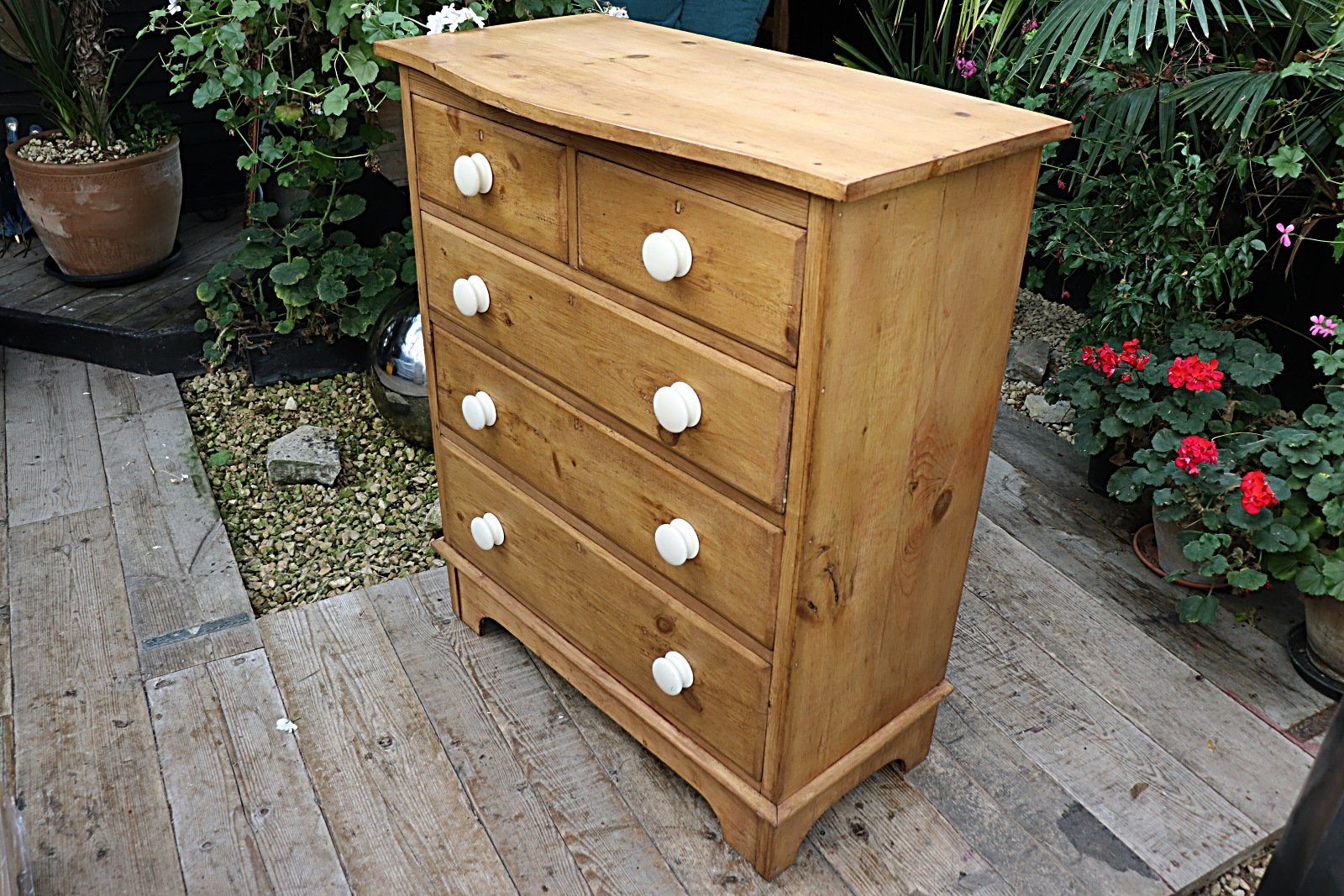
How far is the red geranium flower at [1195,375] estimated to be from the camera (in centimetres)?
226

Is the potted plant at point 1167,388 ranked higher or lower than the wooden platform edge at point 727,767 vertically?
higher

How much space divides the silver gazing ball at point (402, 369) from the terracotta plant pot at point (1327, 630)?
2.02 meters

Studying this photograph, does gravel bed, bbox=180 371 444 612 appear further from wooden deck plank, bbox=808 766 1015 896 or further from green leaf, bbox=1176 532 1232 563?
green leaf, bbox=1176 532 1232 563

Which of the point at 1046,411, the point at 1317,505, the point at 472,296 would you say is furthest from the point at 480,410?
the point at 1046,411

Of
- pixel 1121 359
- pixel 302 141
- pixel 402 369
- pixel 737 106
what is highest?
pixel 737 106

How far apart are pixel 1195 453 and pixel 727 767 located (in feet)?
3.89

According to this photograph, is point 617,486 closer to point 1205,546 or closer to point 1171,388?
point 1205,546

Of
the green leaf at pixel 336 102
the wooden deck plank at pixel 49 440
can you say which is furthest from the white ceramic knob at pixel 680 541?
the wooden deck plank at pixel 49 440

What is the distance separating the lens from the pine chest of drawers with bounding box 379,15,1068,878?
51.4 inches

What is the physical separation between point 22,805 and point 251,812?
383 mm

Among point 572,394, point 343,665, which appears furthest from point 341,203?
point 572,394

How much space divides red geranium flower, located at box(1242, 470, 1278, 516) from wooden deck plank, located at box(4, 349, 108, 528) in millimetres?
2520

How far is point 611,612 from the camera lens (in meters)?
1.84

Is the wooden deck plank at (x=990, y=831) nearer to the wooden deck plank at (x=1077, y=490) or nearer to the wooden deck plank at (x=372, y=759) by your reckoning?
the wooden deck plank at (x=372, y=759)
